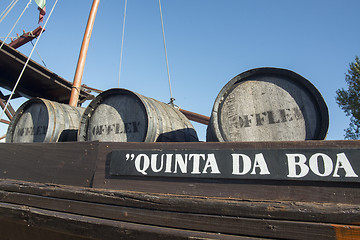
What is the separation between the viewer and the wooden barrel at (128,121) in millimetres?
3031

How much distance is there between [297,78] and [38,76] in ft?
19.3

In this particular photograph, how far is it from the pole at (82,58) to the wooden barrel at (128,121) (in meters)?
2.08

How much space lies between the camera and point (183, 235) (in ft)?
4.89

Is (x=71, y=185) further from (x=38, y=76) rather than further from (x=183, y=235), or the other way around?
(x=38, y=76)

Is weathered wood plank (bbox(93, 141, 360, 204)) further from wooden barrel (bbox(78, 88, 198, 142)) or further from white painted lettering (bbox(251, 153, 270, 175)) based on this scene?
wooden barrel (bbox(78, 88, 198, 142))

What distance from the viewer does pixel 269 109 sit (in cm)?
257

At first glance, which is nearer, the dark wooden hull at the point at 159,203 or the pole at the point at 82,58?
the dark wooden hull at the point at 159,203

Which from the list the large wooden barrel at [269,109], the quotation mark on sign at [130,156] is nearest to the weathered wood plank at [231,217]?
the quotation mark on sign at [130,156]

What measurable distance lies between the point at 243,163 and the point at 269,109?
3.81 feet

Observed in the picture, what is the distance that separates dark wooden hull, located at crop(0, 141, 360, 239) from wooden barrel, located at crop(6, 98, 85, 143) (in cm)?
137

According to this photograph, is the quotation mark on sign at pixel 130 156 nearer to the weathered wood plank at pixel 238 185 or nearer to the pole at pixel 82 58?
the weathered wood plank at pixel 238 185

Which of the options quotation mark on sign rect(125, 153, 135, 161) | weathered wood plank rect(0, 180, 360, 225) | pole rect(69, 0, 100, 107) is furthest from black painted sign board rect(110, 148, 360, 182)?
pole rect(69, 0, 100, 107)

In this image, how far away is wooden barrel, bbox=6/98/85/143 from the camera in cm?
373

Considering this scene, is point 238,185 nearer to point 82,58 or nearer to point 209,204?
point 209,204
